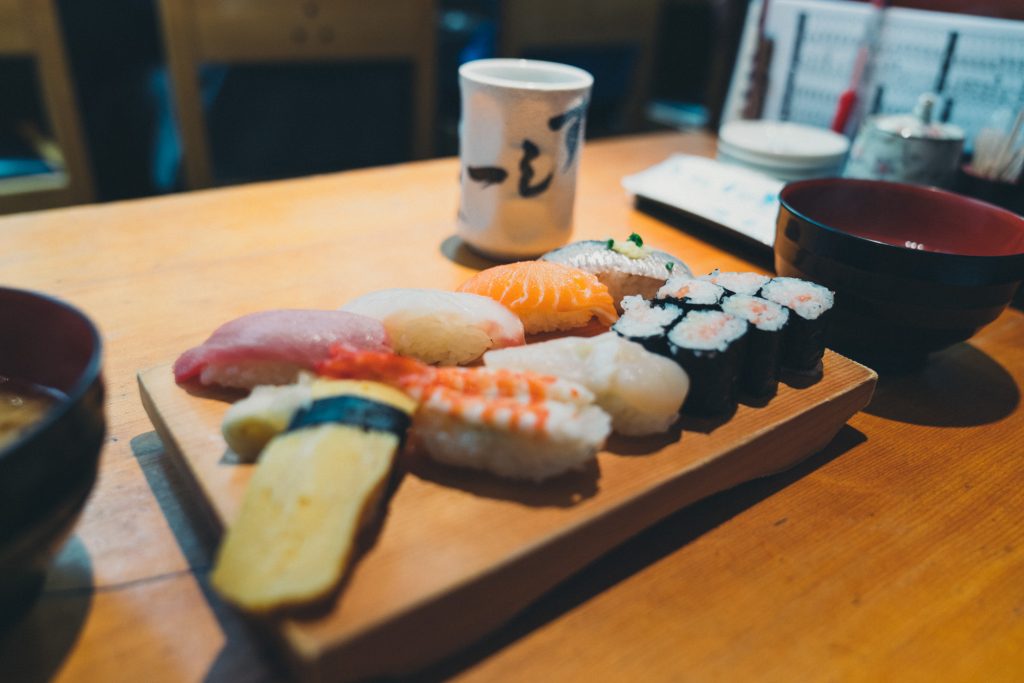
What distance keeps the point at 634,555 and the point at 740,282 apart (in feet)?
1.57

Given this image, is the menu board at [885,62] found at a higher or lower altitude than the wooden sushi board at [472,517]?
higher

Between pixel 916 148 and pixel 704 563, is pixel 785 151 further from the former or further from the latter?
pixel 704 563

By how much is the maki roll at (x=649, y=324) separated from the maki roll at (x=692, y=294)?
19mm

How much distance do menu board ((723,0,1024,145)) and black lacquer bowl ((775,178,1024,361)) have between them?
752 millimetres

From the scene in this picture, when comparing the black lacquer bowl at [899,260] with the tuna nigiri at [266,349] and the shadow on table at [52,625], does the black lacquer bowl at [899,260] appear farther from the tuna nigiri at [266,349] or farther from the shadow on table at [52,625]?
the shadow on table at [52,625]

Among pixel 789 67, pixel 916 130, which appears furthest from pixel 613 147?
pixel 916 130

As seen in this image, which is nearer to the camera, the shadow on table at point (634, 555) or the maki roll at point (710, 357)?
the shadow on table at point (634, 555)

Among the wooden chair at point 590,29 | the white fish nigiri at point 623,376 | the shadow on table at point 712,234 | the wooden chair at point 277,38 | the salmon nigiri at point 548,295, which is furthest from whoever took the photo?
the wooden chair at point 590,29

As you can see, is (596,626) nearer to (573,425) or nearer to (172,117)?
(573,425)

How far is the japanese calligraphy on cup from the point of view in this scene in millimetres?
1237

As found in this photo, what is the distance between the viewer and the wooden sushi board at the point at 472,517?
566mm

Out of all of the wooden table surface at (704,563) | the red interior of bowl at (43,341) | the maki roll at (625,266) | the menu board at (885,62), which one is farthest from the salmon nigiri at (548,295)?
the menu board at (885,62)

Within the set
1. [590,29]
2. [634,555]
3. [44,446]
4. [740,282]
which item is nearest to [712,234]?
[740,282]

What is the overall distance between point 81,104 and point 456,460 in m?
3.32
